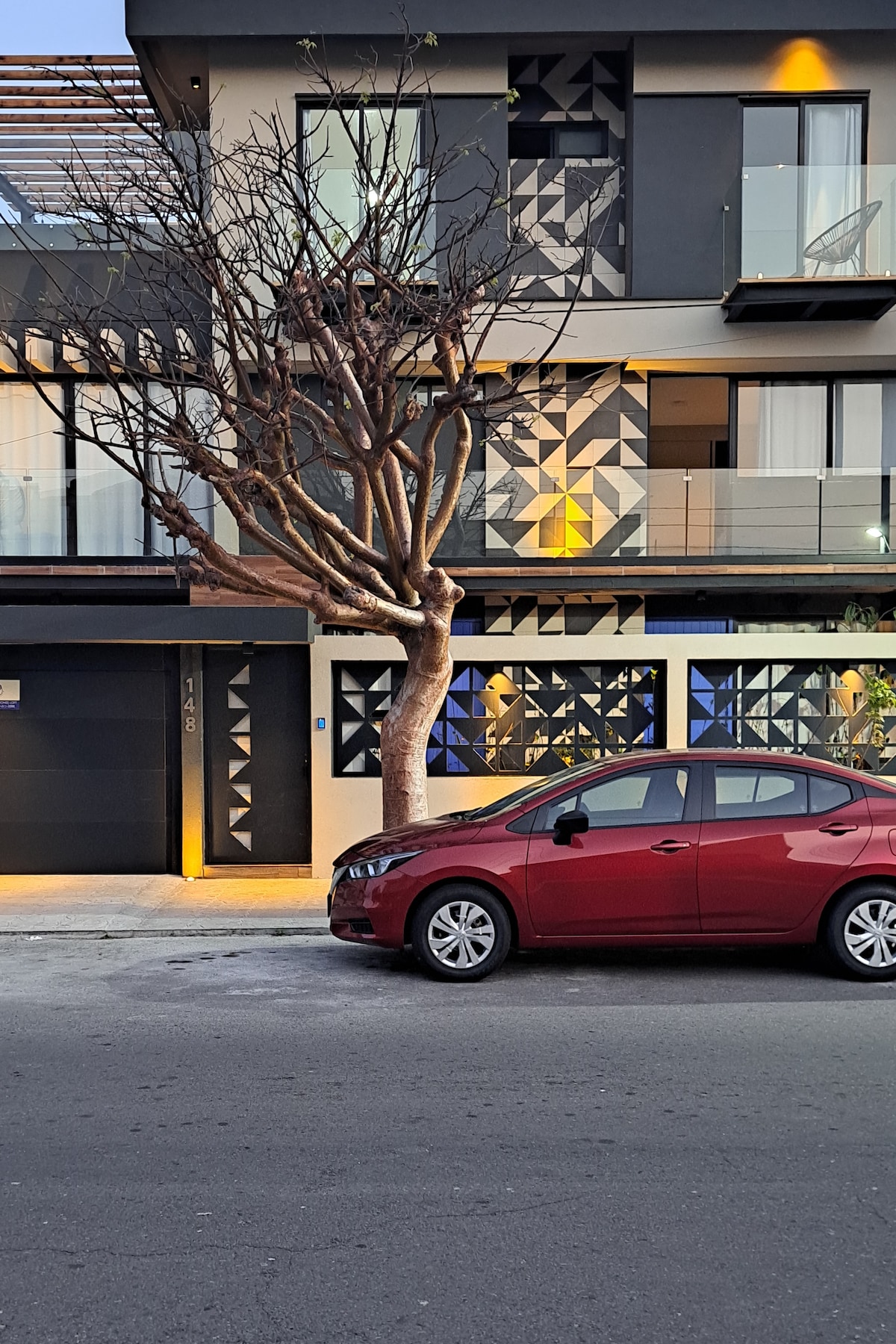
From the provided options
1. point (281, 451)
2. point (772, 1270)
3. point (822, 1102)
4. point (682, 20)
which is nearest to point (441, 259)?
point (682, 20)

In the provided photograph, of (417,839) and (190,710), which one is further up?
(190,710)

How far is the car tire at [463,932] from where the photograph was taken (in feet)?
25.5

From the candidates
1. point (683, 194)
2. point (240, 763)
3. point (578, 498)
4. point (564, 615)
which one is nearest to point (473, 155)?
point (683, 194)

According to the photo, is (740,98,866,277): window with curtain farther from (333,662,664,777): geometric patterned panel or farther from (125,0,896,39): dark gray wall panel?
(333,662,664,777): geometric patterned panel

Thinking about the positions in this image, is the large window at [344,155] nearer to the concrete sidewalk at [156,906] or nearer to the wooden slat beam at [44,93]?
the wooden slat beam at [44,93]

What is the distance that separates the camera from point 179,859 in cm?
1350

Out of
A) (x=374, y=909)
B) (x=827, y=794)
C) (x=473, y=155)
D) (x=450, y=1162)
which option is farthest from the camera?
(x=473, y=155)

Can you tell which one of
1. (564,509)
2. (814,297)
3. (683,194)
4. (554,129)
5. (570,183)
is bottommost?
(564,509)

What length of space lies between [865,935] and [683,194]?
1034 cm

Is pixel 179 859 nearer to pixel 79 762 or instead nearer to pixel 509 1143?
pixel 79 762

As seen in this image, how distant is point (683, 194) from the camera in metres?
14.4

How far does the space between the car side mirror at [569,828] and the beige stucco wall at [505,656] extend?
5323 mm

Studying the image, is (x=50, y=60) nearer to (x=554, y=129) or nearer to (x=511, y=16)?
(x=511, y=16)

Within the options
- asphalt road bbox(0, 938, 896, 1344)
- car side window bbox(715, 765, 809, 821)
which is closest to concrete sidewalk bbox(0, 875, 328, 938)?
asphalt road bbox(0, 938, 896, 1344)
